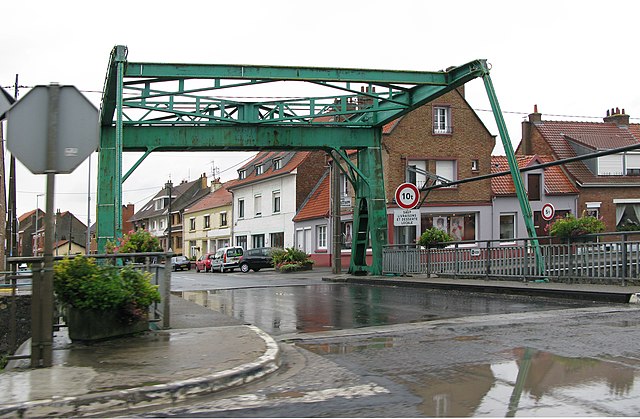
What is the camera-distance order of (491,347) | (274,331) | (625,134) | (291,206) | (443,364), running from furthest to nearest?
(291,206) → (625,134) → (274,331) → (491,347) → (443,364)

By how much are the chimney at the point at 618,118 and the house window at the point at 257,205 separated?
25.9 metres

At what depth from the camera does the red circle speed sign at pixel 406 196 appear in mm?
21281

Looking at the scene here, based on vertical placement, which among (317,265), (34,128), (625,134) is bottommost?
(317,265)

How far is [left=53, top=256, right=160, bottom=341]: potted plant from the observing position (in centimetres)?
814

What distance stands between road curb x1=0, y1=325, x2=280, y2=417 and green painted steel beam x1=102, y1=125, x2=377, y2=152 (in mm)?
15544

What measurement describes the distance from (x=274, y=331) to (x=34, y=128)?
4939 mm

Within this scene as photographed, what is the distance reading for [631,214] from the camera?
39312 millimetres

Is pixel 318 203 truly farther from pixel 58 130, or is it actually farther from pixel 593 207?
pixel 58 130

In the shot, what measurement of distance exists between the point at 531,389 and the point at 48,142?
17.2ft

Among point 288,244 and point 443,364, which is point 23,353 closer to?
point 443,364

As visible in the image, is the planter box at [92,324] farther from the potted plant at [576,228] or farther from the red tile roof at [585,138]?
the red tile roof at [585,138]

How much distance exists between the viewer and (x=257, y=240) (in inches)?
2158

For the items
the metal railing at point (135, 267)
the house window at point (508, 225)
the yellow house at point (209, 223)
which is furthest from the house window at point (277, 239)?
the metal railing at point (135, 267)

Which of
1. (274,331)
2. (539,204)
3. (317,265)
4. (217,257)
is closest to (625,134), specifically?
(539,204)
